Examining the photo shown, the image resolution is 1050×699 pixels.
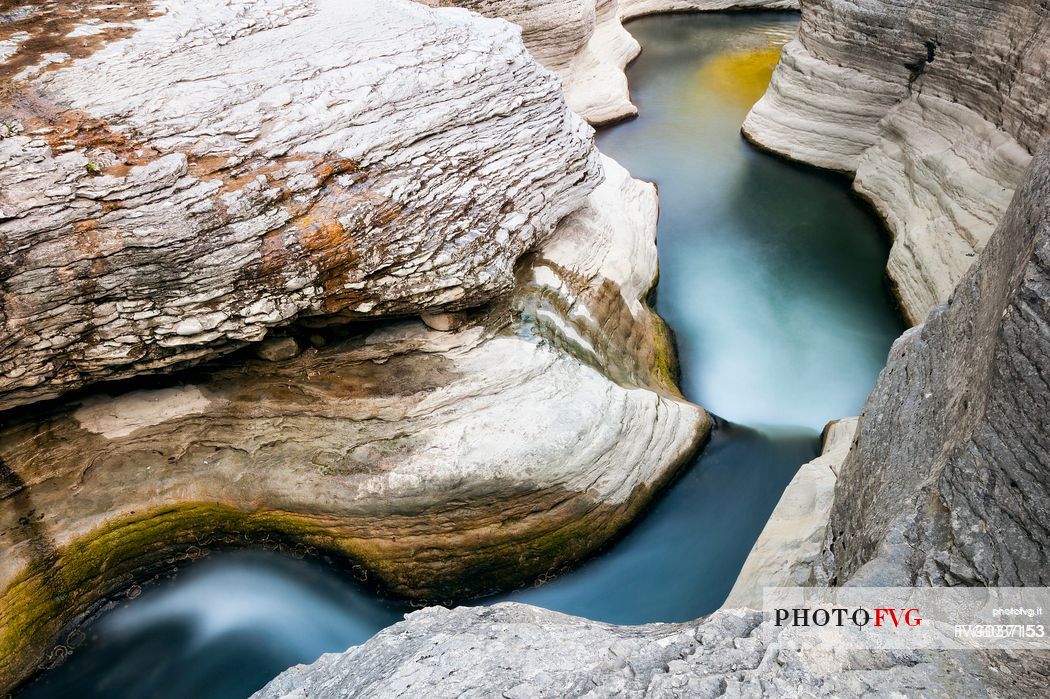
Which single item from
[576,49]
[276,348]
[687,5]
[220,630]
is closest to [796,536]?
[276,348]

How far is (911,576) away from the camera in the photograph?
251 centimetres

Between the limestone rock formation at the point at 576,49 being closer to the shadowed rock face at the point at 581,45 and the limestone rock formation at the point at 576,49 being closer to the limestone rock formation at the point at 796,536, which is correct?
the shadowed rock face at the point at 581,45

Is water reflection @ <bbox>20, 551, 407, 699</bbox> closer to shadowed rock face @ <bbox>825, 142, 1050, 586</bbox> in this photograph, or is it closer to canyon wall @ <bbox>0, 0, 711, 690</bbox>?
canyon wall @ <bbox>0, 0, 711, 690</bbox>

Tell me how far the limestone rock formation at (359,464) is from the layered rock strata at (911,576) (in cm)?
141

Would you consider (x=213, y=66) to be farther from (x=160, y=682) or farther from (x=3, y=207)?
(x=160, y=682)

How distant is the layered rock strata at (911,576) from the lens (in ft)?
7.22

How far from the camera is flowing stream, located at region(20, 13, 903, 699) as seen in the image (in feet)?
14.2

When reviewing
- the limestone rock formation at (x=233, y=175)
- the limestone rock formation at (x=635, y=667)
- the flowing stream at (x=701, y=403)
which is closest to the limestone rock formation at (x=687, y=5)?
the flowing stream at (x=701, y=403)

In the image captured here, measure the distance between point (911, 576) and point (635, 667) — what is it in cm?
110

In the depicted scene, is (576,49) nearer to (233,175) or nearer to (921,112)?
(921,112)

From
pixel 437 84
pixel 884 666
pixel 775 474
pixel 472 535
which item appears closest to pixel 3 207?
pixel 437 84

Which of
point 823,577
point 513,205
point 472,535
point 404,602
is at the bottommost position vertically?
point 404,602

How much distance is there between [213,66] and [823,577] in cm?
457

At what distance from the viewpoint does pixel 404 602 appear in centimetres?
465
